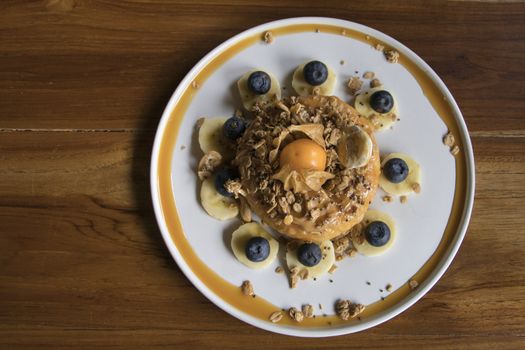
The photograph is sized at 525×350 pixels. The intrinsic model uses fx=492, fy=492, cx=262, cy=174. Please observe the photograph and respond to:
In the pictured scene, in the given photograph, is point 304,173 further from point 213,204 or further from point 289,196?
point 213,204

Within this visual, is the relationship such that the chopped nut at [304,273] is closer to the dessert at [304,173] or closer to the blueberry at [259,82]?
the dessert at [304,173]

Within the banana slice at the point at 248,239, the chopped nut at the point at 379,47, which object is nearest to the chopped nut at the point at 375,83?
the chopped nut at the point at 379,47

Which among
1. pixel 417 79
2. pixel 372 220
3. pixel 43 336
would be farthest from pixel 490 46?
pixel 43 336

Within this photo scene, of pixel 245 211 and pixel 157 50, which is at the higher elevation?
pixel 157 50

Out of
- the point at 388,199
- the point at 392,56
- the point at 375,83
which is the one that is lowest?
the point at 388,199

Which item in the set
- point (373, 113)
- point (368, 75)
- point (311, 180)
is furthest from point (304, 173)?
point (368, 75)

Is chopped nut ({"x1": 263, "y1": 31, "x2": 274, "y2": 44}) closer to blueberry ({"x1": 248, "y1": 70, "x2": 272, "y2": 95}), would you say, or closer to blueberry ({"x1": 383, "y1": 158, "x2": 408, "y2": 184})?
blueberry ({"x1": 248, "y1": 70, "x2": 272, "y2": 95})

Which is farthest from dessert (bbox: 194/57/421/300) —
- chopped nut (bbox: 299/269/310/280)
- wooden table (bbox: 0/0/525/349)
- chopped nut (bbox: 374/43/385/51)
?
wooden table (bbox: 0/0/525/349)

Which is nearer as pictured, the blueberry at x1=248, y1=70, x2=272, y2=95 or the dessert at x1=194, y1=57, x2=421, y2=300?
the dessert at x1=194, y1=57, x2=421, y2=300
